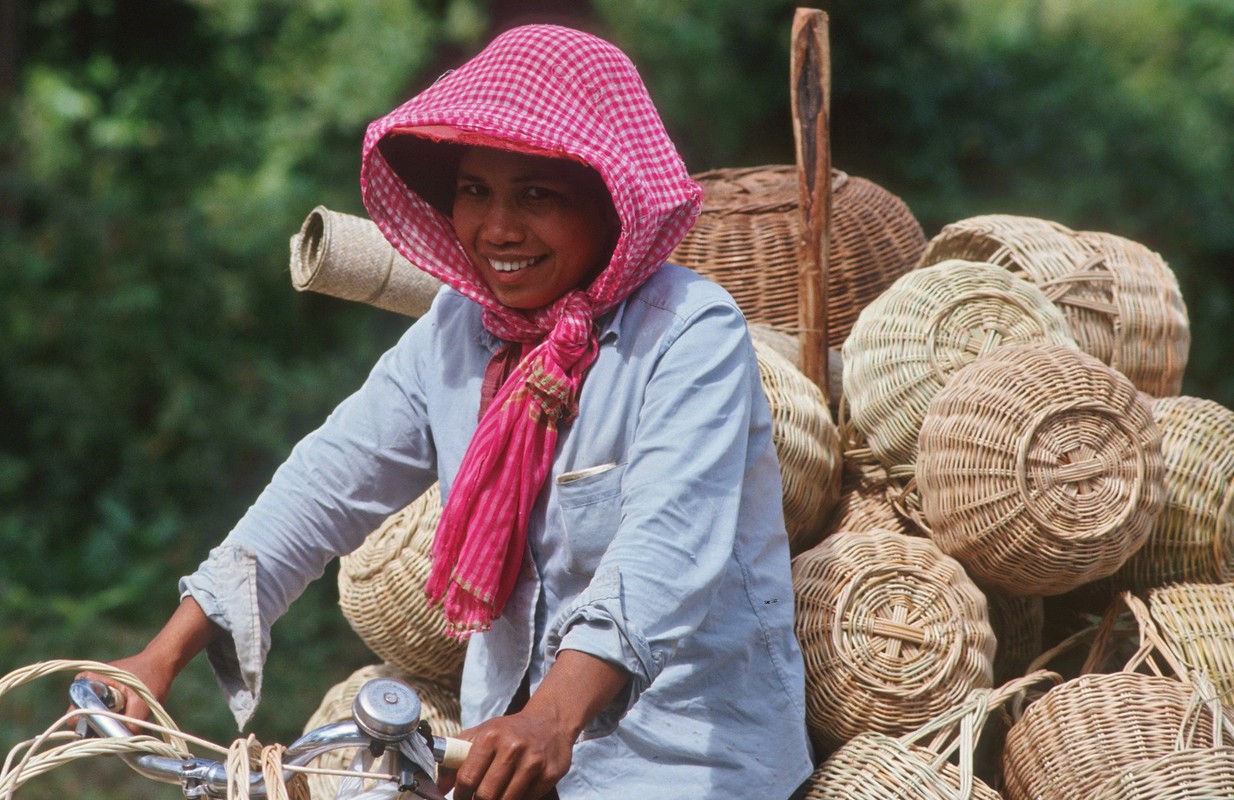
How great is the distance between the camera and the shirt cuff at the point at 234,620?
6.98 ft

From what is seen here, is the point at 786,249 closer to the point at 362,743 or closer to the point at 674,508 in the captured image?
the point at 674,508

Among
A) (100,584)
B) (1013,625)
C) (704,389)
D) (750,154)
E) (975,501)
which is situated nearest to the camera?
(704,389)

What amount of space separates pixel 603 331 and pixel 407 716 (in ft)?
2.32

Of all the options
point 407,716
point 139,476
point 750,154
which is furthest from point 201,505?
point 407,716

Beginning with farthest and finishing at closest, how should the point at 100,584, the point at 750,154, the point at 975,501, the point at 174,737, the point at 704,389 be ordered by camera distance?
the point at 750,154
the point at 100,584
the point at 975,501
the point at 704,389
the point at 174,737

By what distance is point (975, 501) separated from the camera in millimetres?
2516

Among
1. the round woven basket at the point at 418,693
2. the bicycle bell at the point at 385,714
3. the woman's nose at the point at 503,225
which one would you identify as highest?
the woman's nose at the point at 503,225

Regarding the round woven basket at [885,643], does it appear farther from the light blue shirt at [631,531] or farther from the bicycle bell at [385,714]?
the bicycle bell at [385,714]

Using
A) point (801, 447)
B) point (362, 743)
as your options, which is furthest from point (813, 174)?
point (362, 743)

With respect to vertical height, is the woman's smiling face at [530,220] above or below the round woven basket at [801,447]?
above

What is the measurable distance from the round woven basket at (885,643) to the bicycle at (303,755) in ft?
2.94

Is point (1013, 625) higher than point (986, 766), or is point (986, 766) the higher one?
point (1013, 625)

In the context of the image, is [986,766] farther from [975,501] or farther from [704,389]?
[704,389]

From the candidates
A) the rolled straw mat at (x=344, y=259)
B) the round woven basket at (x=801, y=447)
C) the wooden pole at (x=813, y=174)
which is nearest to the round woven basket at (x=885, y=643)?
the round woven basket at (x=801, y=447)
